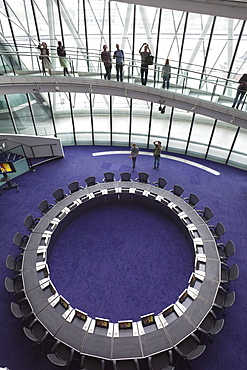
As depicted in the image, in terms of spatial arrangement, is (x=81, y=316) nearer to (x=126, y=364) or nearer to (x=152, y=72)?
(x=126, y=364)

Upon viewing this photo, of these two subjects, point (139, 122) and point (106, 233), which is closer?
point (106, 233)

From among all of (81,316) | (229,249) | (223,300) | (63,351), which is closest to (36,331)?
(63,351)

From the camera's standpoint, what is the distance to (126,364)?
204 inches

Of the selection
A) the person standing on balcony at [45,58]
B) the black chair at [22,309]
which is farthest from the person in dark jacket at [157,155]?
the black chair at [22,309]

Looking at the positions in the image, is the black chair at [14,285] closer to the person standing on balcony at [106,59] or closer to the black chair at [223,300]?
the black chair at [223,300]

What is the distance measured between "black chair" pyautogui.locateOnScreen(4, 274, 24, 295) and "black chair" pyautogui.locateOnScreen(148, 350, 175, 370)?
149 inches

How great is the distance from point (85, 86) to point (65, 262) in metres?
8.51

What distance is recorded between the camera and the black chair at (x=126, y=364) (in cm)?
511

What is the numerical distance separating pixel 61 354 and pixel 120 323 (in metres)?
1.50

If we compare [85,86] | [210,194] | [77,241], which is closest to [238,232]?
[210,194]

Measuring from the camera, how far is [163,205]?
9.76 m

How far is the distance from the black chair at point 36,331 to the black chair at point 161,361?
2.53m

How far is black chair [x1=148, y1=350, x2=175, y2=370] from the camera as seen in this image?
5158 mm

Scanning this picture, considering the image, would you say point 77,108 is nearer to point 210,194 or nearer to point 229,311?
point 210,194
